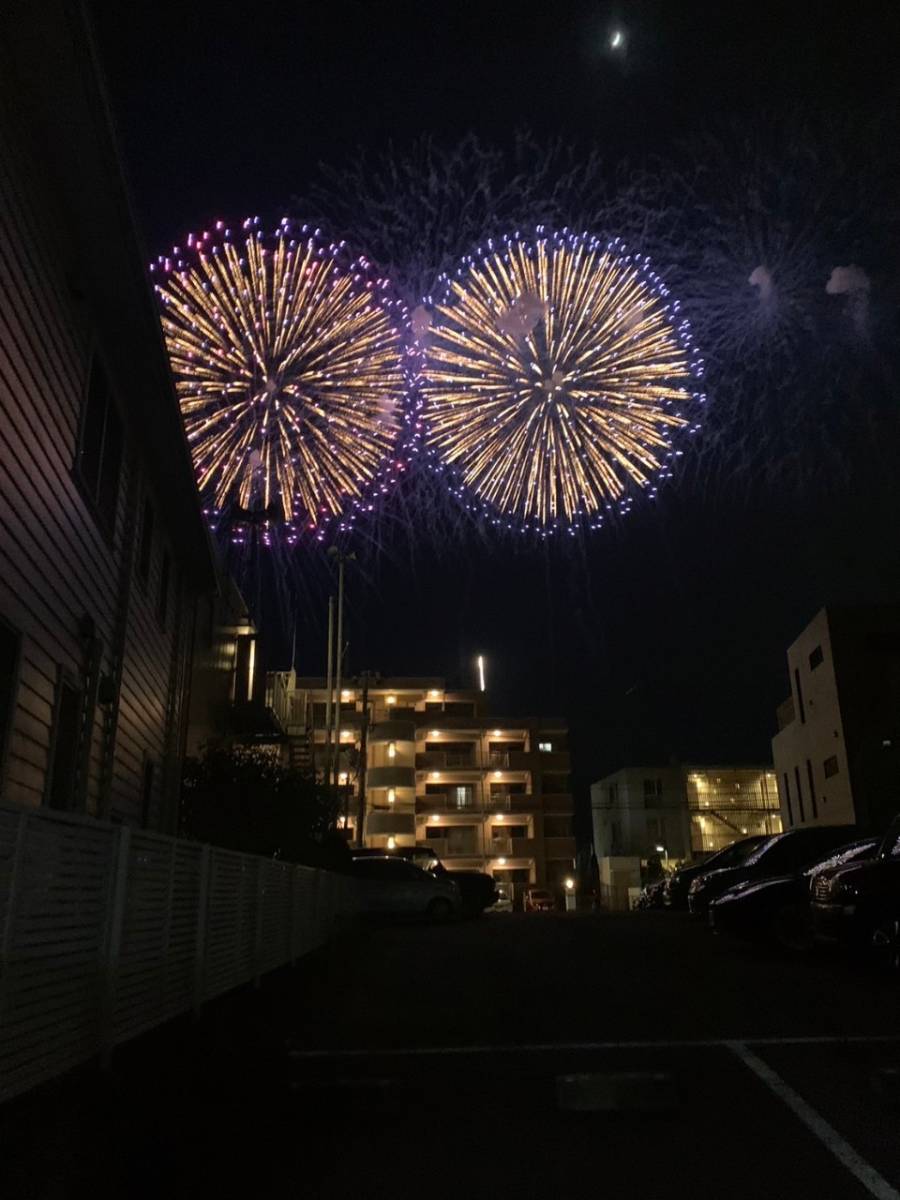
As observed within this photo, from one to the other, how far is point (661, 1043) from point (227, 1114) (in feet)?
9.63

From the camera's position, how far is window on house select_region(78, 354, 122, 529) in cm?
1032

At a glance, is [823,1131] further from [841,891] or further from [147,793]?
[147,793]

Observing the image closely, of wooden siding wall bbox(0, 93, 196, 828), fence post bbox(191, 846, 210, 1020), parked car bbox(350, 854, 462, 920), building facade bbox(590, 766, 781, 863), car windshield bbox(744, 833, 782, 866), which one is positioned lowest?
fence post bbox(191, 846, 210, 1020)

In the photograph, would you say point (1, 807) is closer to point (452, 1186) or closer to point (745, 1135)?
point (452, 1186)

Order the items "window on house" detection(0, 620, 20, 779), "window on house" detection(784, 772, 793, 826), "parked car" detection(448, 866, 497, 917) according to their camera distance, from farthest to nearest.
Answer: "window on house" detection(784, 772, 793, 826) → "parked car" detection(448, 866, 497, 917) → "window on house" detection(0, 620, 20, 779)

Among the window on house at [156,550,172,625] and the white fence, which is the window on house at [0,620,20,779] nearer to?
the white fence

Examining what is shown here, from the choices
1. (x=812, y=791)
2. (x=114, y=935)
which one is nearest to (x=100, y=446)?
(x=114, y=935)

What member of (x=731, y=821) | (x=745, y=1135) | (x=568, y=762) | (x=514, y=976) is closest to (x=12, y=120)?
(x=745, y=1135)

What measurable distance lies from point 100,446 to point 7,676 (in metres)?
3.54

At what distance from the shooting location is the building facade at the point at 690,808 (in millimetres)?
67375

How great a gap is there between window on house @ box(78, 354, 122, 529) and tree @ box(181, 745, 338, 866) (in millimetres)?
7670

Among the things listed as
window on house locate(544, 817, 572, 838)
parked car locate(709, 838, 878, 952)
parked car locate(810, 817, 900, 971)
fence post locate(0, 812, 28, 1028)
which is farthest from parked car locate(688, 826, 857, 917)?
window on house locate(544, 817, 572, 838)

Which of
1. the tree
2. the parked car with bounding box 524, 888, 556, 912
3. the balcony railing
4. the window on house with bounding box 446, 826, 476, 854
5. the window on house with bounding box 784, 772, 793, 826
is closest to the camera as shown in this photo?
the tree

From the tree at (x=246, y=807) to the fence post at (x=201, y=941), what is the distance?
9.60m
